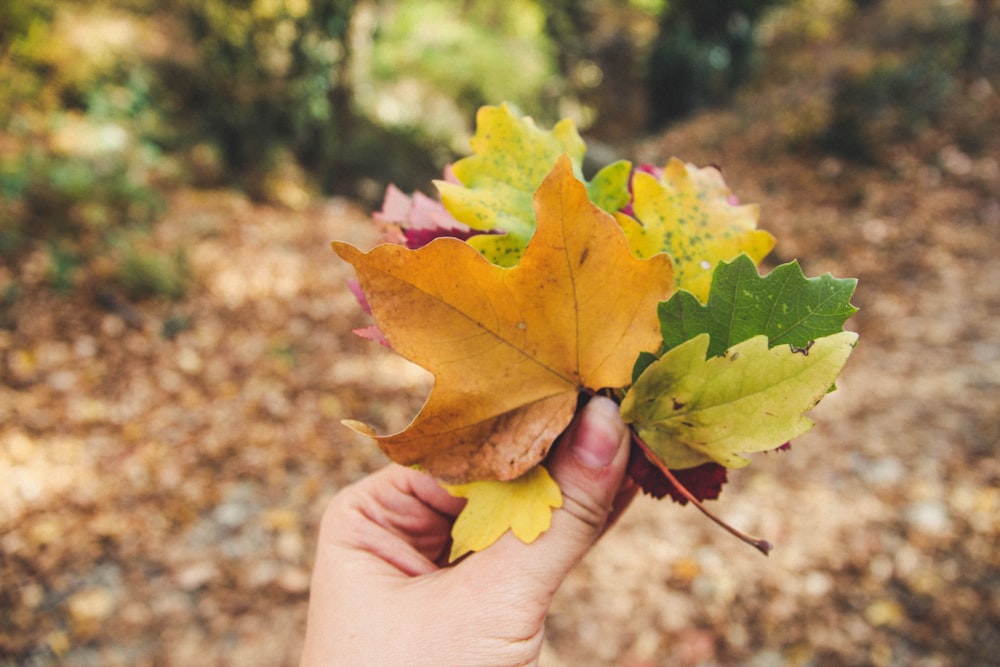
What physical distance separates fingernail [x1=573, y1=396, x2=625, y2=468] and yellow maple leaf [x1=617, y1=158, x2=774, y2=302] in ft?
0.76

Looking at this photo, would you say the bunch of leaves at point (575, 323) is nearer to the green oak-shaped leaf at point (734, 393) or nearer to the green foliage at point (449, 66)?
the green oak-shaped leaf at point (734, 393)

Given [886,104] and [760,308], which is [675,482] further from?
[886,104]

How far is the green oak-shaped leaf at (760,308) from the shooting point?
821 millimetres

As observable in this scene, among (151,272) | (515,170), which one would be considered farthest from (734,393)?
(151,272)

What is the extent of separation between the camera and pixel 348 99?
600 cm

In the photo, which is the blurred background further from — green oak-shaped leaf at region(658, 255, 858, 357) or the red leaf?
green oak-shaped leaf at region(658, 255, 858, 357)

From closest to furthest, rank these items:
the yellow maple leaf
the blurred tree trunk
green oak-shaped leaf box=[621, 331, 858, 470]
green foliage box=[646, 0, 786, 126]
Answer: green oak-shaped leaf box=[621, 331, 858, 470] < the yellow maple leaf < the blurred tree trunk < green foliage box=[646, 0, 786, 126]

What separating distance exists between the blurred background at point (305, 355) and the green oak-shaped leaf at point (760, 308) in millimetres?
2145

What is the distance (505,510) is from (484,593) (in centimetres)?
22

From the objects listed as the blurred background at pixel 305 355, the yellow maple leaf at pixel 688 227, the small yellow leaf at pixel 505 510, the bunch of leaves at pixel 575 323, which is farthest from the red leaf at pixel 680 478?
the blurred background at pixel 305 355

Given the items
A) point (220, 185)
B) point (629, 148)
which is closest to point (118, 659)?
point (220, 185)

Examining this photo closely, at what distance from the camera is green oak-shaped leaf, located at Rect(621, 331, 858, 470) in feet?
2.57

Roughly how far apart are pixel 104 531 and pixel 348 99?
4.56 metres

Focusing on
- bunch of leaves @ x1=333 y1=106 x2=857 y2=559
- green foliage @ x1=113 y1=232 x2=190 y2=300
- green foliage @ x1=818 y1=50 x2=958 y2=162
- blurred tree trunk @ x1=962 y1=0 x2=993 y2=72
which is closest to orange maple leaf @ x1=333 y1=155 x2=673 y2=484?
bunch of leaves @ x1=333 y1=106 x2=857 y2=559
